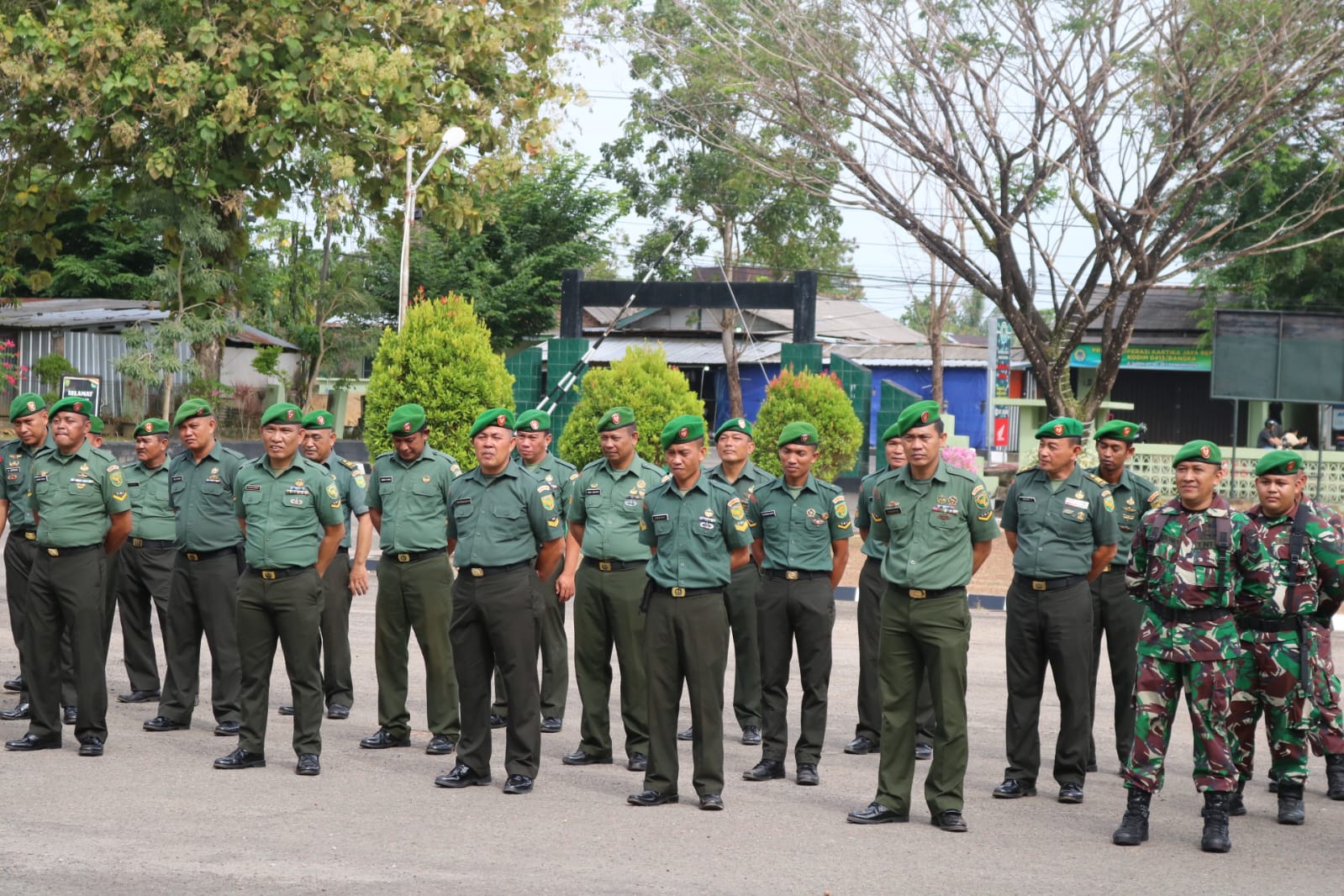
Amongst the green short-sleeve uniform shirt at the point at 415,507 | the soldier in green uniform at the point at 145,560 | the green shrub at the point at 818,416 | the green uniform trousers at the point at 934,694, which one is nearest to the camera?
the green uniform trousers at the point at 934,694

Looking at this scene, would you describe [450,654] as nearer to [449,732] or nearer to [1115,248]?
[449,732]

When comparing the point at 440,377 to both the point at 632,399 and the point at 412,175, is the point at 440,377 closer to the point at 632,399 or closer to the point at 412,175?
the point at 632,399

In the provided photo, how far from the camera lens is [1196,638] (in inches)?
259

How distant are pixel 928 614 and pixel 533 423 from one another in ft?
12.0

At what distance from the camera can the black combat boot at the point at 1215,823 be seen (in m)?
6.52

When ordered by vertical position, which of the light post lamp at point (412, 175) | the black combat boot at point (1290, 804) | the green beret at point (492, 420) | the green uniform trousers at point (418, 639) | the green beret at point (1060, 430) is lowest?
the black combat boot at point (1290, 804)

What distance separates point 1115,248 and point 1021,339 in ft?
6.49

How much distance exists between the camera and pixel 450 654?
857 cm

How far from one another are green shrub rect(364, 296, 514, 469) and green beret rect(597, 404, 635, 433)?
9175 mm

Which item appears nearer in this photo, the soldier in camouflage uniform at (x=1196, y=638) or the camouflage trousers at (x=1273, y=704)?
the soldier in camouflage uniform at (x=1196, y=638)

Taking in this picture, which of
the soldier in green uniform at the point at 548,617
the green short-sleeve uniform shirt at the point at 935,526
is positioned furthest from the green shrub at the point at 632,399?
the green short-sleeve uniform shirt at the point at 935,526

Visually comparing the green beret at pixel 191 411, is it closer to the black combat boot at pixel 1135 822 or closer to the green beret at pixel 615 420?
the green beret at pixel 615 420

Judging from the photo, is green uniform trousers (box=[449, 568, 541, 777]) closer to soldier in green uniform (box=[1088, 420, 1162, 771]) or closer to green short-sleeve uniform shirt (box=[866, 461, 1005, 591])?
green short-sleeve uniform shirt (box=[866, 461, 1005, 591])

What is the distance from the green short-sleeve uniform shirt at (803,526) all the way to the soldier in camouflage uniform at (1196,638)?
1.95m
